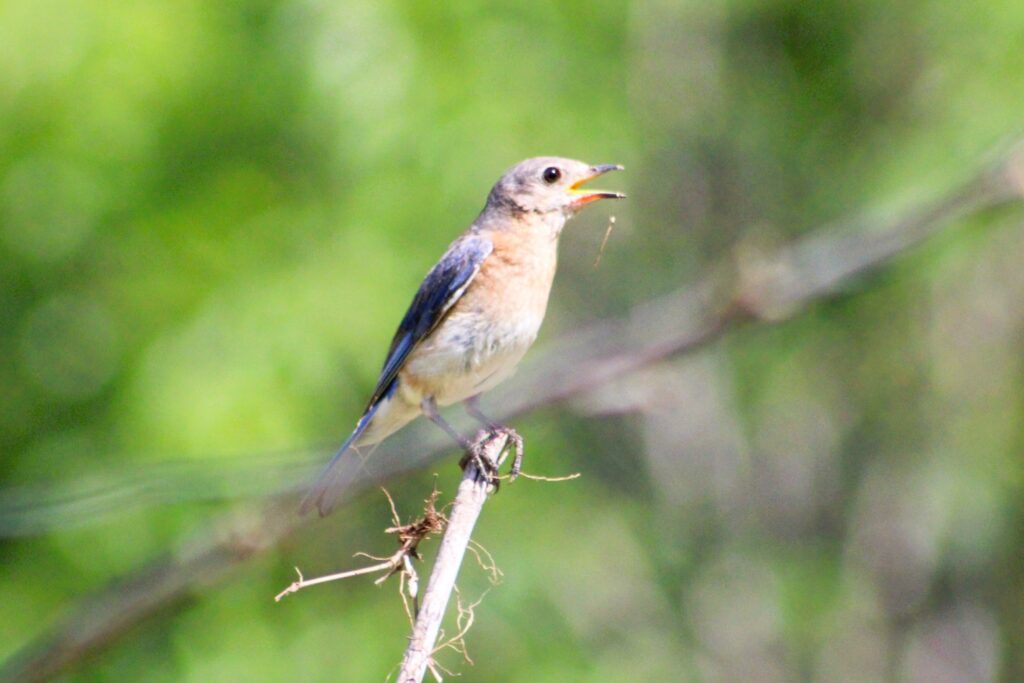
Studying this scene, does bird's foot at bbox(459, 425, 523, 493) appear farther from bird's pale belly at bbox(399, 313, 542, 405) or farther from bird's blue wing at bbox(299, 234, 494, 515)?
bird's blue wing at bbox(299, 234, 494, 515)

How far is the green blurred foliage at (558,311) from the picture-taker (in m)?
6.26

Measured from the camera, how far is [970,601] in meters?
8.72

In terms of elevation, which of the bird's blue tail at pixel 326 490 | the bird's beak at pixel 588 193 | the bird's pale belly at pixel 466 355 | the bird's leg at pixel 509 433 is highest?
the bird's beak at pixel 588 193

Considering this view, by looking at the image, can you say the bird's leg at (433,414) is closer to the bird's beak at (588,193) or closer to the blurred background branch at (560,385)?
the blurred background branch at (560,385)

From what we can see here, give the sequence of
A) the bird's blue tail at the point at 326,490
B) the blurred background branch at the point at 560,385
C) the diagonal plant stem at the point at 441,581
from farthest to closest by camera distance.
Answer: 1. the bird's blue tail at the point at 326,490
2. the blurred background branch at the point at 560,385
3. the diagonal plant stem at the point at 441,581

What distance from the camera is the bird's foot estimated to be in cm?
352

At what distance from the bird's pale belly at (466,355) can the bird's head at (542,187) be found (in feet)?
1.45

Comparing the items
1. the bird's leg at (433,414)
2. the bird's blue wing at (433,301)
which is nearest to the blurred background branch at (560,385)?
the bird's leg at (433,414)

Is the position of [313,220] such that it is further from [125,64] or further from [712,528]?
[712,528]

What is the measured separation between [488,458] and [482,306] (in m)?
1.07

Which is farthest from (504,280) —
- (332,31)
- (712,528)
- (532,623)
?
(712,528)

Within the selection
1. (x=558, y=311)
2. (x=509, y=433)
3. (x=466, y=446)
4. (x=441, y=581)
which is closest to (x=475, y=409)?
(x=509, y=433)

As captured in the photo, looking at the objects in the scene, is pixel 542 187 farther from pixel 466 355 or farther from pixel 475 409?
pixel 475 409

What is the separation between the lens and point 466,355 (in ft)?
15.6
